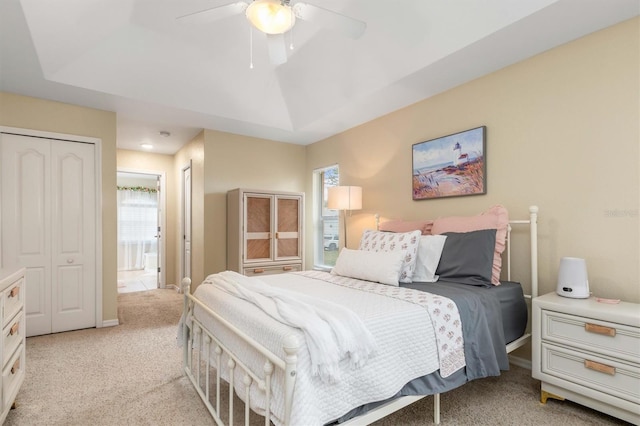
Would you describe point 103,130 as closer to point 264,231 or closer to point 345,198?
point 264,231

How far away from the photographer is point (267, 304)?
1707 mm

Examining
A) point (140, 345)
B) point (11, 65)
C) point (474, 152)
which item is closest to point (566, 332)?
point (474, 152)

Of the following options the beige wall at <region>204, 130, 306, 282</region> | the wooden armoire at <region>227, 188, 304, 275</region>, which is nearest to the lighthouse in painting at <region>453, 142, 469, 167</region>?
the wooden armoire at <region>227, 188, 304, 275</region>

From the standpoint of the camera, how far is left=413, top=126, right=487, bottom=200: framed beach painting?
9.61ft

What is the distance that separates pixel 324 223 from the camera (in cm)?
503

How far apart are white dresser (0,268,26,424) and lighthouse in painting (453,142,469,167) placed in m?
3.34

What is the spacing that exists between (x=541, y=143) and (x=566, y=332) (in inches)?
55.3

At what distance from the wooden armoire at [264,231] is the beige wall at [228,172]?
0.14m

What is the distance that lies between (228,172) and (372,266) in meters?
2.82

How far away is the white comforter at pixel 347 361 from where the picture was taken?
4.21ft

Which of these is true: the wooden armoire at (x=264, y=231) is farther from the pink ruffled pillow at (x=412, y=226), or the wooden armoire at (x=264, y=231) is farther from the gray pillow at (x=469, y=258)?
the gray pillow at (x=469, y=258)

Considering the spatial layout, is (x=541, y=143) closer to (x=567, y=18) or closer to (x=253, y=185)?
(x=567, y=18)

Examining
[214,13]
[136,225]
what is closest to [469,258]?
[214,13]

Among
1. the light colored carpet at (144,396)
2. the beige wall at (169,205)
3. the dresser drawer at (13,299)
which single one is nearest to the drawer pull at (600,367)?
the light colored carpet at (144,396)
